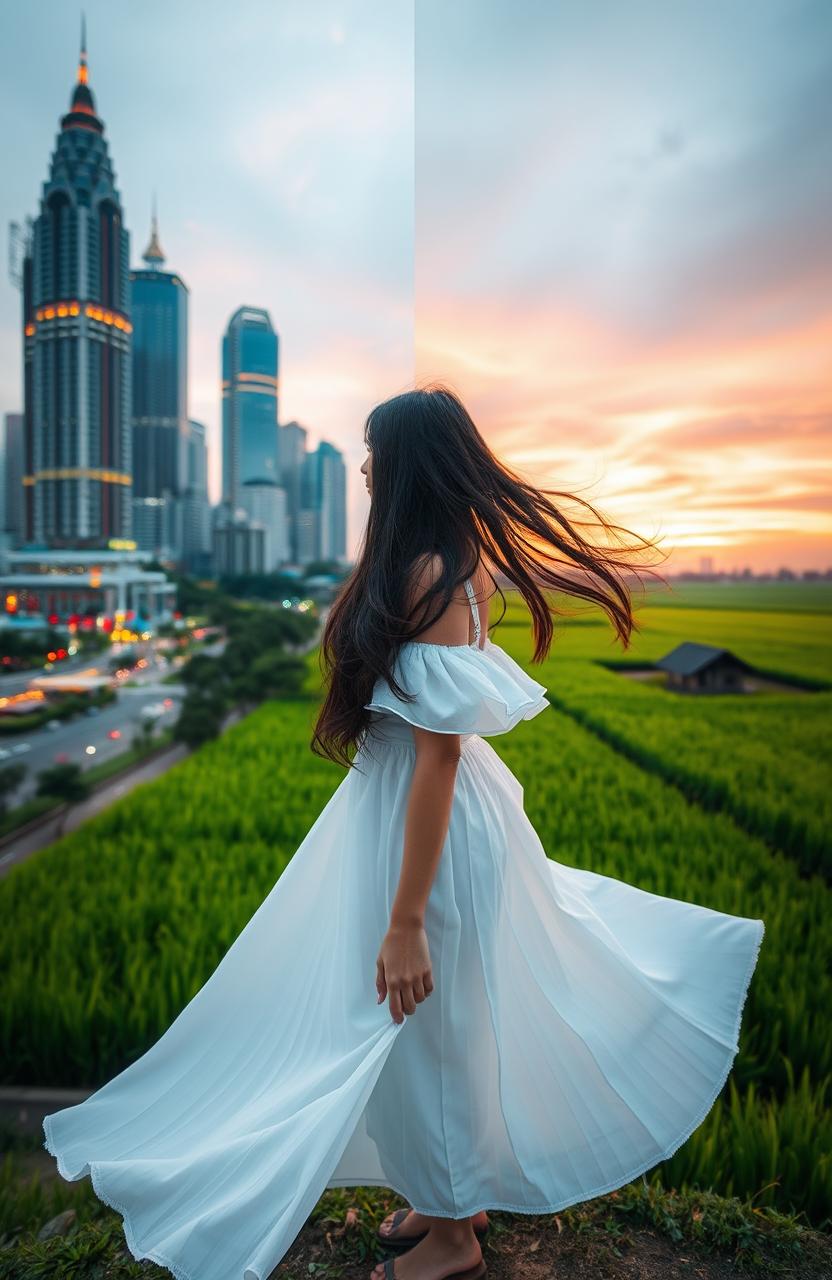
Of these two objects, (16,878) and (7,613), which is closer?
(16,878)

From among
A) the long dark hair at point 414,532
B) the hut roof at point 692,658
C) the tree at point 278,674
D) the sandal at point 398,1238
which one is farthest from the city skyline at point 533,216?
the sandal at point 398,1238

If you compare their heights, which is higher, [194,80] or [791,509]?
[194,80]

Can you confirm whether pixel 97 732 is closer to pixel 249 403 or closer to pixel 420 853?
pixel 249 403

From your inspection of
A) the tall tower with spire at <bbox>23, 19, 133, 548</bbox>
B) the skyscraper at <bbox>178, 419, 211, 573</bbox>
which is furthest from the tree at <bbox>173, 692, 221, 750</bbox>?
the tall tower with spire at <bbox>23, 19, 133, 548</bbox>

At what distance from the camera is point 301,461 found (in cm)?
391

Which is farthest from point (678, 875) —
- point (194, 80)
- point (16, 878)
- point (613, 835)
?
point (194, 80)

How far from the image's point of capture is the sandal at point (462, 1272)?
3.34 ft

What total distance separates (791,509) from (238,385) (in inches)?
106

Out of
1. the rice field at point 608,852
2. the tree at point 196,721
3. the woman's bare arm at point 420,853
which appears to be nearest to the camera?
the woman's bare arm at point 420,853

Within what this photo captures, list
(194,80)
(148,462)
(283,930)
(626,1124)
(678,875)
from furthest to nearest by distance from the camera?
(148,462), (194,80), (678,875), (283,930), (626,1124)

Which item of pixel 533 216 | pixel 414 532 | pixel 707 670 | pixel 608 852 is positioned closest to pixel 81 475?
pixel 533 216

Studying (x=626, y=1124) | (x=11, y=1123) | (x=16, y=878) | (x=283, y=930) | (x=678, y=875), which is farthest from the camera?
(x=16, y=878)

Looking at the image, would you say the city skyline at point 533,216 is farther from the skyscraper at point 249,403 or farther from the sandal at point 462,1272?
the sandal at point 462,1272

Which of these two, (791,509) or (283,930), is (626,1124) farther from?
(791,509)
